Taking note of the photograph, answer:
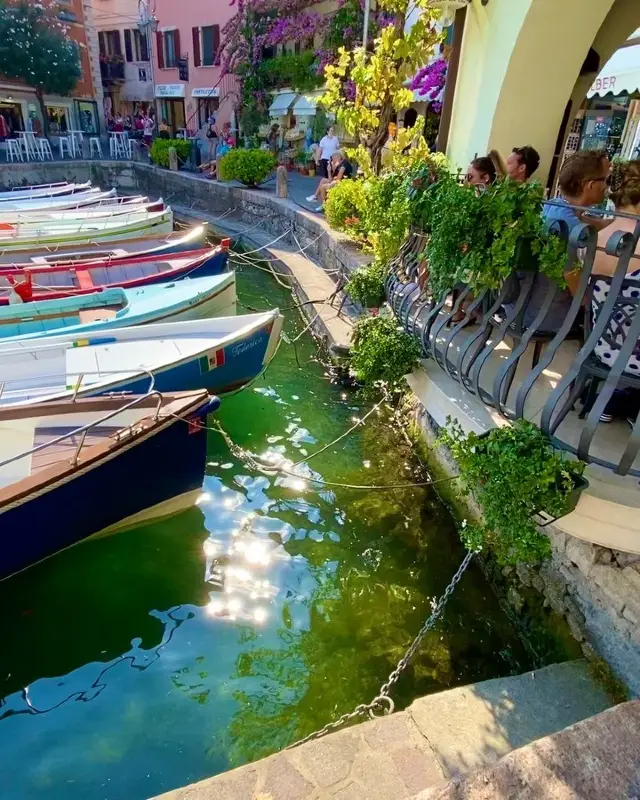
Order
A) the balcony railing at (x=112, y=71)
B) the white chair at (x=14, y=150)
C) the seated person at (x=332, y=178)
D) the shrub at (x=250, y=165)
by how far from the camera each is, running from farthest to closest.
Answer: the balcony railing at (x=112, y=71) → the white chair at (x=14, y=150) → the shrub at (x=250, y=165) → the seated person at (x=332, y=178)

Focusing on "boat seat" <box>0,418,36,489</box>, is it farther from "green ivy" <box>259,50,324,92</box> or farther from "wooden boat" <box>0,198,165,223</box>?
"green ivy" <box>259,50,324,92</box>

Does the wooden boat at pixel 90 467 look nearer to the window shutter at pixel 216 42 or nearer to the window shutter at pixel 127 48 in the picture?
the window shutter at pixel 216 42

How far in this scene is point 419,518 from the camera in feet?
17.5

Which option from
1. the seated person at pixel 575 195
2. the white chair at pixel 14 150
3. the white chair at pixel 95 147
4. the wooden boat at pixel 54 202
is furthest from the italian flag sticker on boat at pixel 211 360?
the white chair at pixel 95 147

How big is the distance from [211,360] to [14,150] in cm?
2247

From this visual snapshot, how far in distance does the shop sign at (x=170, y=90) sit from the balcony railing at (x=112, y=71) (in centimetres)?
422

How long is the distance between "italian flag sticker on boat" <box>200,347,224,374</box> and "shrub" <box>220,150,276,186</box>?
12091mm

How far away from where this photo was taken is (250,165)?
1661cm

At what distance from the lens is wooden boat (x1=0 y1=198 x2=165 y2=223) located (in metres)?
12.3

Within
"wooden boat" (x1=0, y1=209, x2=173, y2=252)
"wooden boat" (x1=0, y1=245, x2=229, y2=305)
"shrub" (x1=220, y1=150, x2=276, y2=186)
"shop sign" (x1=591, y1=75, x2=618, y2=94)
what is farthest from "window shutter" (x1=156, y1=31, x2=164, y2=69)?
"shop sign" (x1=591, y1=75, x2=618, y2=94)

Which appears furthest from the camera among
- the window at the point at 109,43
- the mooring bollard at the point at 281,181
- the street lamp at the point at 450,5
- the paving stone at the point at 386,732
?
the window at the point at 109,43

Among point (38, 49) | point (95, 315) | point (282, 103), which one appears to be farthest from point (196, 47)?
point (95, 315)

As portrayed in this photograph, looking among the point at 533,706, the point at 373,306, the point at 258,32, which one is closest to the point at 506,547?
the point at 533,706

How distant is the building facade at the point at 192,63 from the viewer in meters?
25.5
